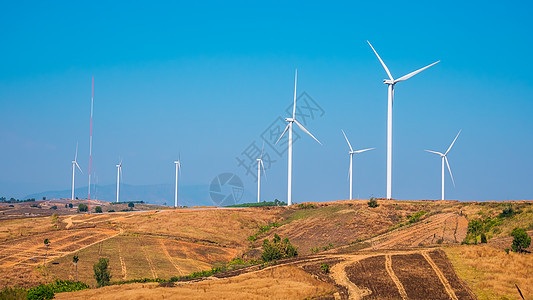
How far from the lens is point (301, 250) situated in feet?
257

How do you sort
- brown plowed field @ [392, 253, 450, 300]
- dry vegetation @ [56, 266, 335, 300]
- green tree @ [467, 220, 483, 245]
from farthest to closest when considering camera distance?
green tree @ [467, 220, 483, 245] < brown plowed field @ [392, 253, 450, 300] < dry vegetation @ [56, 266, 335, 300]

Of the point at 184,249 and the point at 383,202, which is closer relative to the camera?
the point at 184,249

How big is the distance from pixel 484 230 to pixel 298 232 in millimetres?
30041

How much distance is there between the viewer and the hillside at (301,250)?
149ft

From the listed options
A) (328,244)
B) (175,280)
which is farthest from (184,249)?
(175,280)

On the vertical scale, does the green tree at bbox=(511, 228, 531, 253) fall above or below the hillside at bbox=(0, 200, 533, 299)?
above

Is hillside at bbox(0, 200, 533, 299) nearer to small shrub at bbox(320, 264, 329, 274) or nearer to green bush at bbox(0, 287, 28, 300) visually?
small shrub at bbox(320, 264, 329, 274)

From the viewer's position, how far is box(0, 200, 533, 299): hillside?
149 ft

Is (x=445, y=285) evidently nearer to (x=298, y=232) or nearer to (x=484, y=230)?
(x=484, y=230)

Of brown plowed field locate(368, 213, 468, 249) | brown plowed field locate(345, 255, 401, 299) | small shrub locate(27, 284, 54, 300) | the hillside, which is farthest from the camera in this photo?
brown plowed field locate(368, 213, 468, 249)

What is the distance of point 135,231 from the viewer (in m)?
91.5

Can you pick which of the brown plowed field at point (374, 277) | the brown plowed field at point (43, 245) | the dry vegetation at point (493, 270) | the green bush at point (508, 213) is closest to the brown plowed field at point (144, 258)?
the brown plowed field at point (43, 245)

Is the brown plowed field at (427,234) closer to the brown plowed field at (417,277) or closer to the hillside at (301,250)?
the hillside at (301,250)

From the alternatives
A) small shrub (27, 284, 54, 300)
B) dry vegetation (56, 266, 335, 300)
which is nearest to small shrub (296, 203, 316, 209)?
dry vegetation (56, 266, 335, 300)
